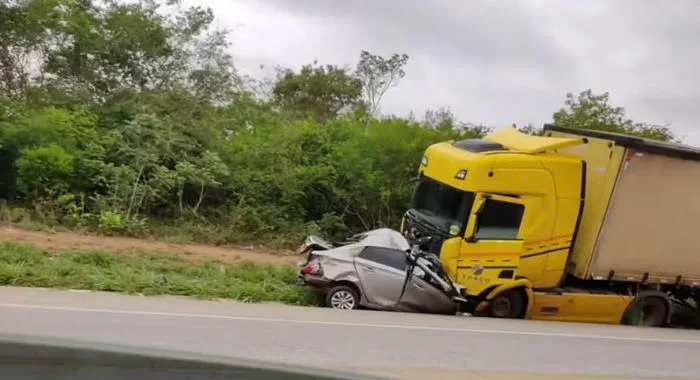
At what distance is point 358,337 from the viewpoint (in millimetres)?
10102

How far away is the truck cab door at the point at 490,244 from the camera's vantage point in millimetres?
13500

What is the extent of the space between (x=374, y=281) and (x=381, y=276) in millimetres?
148

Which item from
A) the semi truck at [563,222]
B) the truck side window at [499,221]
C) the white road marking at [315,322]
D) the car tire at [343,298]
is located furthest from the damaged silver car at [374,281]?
the white road marking at [315,322]

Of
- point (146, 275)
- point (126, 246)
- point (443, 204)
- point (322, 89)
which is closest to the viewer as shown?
point (146, 275)

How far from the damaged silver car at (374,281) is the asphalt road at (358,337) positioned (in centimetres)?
65

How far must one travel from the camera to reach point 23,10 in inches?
789

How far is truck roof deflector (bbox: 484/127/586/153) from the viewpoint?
46.1 ft

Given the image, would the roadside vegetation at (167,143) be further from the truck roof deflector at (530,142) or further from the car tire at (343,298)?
the truck roof deflector at (530,142)

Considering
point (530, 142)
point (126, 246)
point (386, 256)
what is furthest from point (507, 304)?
point (126, 246)

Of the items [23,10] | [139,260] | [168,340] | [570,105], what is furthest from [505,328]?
[570,105]

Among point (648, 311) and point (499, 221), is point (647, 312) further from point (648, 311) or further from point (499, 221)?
point (499, 221)

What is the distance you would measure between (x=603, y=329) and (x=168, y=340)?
825 cm

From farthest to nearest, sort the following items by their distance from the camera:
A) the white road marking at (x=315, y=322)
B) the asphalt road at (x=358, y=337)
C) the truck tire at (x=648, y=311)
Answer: the truck tire at (x=648, y=311) < the white road marking at (x=315, y=322) < the asphalt road at (x=358, y=337)

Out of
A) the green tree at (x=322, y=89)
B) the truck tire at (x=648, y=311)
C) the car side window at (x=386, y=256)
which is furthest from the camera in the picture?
the green tree at (x=322, y=89)
